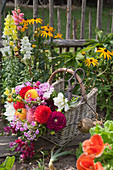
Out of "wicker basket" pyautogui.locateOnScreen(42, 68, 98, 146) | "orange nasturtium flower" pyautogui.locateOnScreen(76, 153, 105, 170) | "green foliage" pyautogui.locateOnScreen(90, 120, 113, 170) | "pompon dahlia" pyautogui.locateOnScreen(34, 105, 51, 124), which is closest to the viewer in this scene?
"orange nasturtium flower" pyautogui.locateOnScreen(76, 153, 105, 170)

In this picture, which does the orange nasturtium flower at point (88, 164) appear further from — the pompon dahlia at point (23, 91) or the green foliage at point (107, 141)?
the pompon dahlia at point (23, 91)

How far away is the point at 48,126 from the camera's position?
5.42 ft

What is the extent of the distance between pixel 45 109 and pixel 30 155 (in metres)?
0.41

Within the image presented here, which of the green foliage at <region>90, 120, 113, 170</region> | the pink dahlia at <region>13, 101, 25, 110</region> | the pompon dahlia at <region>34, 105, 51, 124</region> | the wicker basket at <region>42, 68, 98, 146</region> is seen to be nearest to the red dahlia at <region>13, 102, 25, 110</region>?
the pink dahlia at <region>13, 101, 25, 110</region>

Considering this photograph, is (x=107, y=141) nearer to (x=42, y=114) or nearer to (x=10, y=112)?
(x=42, y=114)

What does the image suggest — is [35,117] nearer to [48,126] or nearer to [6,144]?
[48,126]

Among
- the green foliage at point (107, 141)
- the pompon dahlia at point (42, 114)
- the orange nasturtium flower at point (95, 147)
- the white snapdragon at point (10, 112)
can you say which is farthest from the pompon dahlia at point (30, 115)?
the orange nasturtium flower at point (95, 147)

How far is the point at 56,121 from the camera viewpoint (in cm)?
162

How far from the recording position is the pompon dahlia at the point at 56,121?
5.33 ft

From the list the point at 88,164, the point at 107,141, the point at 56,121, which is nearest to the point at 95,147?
the point at 88,164

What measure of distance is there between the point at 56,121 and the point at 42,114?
121 millimetres

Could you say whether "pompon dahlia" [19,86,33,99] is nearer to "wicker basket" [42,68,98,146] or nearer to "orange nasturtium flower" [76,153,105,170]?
"wicker basket" [42,68,98,146]

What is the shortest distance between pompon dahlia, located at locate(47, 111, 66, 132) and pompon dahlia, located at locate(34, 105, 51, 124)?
0.04 meters

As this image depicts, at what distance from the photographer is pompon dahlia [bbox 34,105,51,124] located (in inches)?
63.7
